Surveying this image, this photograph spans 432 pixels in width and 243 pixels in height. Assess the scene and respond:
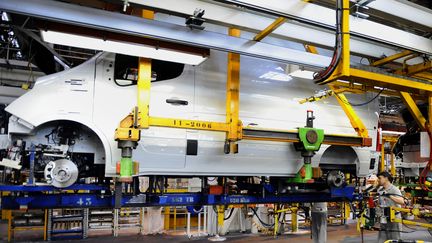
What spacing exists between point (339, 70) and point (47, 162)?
2.84 meters

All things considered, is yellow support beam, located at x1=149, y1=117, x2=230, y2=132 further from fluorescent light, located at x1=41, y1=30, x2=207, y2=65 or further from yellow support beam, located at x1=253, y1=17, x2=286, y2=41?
yellow support beam, located at x1=253, y1=17, x2=286, y2=41

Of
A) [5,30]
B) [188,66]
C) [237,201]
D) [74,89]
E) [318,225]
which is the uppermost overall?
[5,30]

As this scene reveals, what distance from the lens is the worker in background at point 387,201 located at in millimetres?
5133

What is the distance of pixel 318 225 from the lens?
18.1ft

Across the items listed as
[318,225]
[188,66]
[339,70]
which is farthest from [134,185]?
[318,225]

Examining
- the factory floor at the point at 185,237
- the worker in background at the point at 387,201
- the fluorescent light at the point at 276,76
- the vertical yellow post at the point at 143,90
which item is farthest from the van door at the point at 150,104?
the factory floor at the point at 185,237

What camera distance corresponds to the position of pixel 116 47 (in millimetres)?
2986

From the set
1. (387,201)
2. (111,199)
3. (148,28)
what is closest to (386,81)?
(148,28)

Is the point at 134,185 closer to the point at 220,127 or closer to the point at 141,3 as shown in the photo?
the point at 220,127

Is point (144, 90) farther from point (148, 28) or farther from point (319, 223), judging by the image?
point (319, 223)

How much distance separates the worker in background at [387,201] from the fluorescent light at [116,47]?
3780 millimetres

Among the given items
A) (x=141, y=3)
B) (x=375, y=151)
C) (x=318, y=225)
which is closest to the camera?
(x=141, y=3)

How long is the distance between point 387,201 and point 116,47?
4.72 metres

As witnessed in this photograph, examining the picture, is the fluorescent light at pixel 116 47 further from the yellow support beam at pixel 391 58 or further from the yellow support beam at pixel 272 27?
the yellow support beam at pixel 391 58
